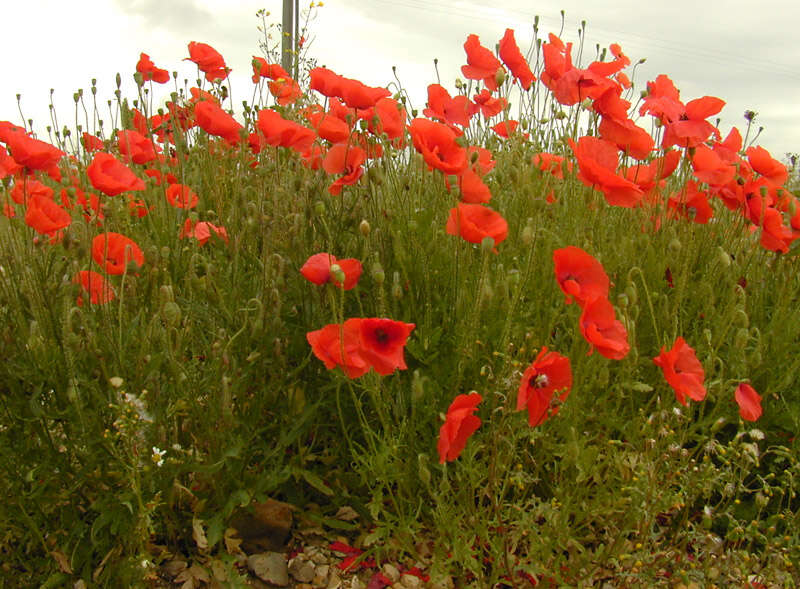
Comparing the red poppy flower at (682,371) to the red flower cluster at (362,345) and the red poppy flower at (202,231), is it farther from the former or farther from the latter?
the red poppy flower at (202,231)

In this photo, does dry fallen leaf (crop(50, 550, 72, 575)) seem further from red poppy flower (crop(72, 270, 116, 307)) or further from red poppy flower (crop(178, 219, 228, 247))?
red poppy flower (crop(178, 219, 228, 247))

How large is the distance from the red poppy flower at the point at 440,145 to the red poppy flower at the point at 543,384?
572 millimetres

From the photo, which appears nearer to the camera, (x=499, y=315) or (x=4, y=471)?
(x=4, y=471)

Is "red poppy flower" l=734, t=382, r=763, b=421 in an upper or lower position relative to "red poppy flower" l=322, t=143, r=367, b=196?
lower

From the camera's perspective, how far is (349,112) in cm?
234

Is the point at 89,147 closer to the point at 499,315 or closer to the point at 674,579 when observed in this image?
the point at 499,315

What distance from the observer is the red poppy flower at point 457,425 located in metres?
1.53

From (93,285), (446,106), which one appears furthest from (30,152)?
(446,106)

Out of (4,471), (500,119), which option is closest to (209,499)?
(4,471)

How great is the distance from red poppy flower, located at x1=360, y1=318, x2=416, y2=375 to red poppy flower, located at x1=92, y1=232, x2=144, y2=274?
0.67m

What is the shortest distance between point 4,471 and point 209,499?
0.48 m

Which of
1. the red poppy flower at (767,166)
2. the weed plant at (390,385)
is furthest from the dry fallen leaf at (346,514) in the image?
the red poppy flower at (767,166)

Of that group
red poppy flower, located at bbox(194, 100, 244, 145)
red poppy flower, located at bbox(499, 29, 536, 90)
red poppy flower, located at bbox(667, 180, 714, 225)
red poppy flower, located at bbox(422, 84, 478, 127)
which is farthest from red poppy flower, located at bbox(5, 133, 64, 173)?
red poppy flower, located at bbox(667, 180, 714, 225)

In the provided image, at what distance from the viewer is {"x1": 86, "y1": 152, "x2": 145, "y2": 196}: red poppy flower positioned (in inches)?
72.9
